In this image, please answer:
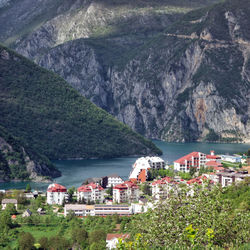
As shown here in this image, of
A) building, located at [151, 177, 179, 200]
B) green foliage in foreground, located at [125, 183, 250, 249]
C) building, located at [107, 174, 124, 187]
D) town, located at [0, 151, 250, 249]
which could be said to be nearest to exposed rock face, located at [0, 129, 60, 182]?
building, located at [107, 174, 124, 187]

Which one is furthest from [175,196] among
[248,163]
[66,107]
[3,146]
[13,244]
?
[66,107]

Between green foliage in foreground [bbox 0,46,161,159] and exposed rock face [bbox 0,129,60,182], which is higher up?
green foliage in foreground [bbox 0,46,161,159]

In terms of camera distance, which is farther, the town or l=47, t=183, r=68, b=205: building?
l=47, t=183, r=68, b=205: building

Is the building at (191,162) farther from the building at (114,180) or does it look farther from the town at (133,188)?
the building at (114,180)

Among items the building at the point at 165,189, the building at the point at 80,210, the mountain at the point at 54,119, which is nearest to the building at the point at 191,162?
the building at the point at 165,189

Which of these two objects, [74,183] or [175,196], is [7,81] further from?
[175,196]

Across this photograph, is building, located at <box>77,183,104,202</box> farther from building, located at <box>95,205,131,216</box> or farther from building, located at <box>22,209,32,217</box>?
building, located at <box>22,209,32,217</box>

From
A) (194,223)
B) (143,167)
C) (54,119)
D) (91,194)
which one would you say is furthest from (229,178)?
(54,119)
